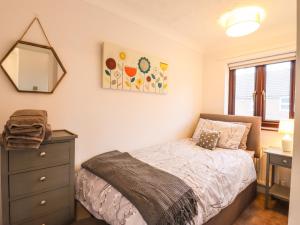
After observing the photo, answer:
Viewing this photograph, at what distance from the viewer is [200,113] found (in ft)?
11.1

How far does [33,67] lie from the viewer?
5.07 ft

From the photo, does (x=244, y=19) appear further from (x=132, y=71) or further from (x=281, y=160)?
(x=281, y=160)

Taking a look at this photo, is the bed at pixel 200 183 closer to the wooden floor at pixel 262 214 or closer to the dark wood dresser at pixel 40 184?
the wooden floor at pixel 262 214

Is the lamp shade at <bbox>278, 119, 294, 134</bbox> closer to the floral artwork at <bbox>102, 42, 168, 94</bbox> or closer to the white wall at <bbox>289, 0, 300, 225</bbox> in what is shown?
the floral artwork at <bbox>102, 42, 168, 94</bbox>

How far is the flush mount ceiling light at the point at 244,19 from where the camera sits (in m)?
1.94

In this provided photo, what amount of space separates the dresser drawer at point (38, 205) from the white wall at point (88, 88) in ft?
1.40

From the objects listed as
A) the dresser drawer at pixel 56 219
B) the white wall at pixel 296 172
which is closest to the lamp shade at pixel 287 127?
the white wall at pixel 296 172

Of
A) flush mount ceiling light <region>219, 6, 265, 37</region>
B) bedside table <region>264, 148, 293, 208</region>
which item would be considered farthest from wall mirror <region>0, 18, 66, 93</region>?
bedside table <region>264, 148, 293, 208</region>

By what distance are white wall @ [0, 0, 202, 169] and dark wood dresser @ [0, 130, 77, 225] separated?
14.7 inches

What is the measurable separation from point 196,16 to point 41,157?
7.33 feet

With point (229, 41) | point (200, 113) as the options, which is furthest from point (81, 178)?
point (229, 41)

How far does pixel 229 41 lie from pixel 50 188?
3100 millimetres

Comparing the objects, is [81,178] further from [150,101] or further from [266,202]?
[266,202]

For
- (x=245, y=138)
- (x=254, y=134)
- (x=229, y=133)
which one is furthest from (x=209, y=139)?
(x=254, y=134)
